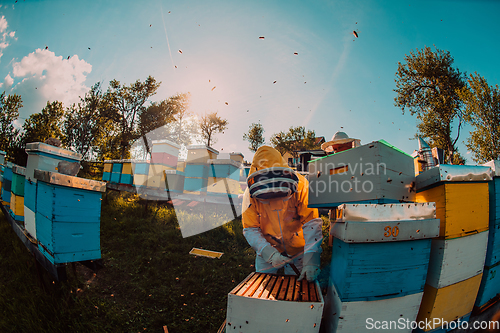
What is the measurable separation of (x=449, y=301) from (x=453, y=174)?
35.2 inches

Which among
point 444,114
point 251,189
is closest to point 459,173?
point 251,189

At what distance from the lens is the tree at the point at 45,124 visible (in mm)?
10297

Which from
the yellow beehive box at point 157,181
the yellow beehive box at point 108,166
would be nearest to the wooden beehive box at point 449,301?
the yellow beehive box at point 157,181

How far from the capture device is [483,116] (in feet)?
37.3

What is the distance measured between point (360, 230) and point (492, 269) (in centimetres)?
150

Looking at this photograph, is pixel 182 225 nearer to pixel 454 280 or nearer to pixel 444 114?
pixel 454 280

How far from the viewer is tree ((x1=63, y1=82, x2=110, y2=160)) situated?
1527 cm

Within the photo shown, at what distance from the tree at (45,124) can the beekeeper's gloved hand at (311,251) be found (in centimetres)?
1379

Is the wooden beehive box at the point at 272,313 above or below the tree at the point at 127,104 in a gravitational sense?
below

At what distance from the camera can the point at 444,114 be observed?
14062 millimetres

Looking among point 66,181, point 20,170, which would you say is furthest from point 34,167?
point 66,181

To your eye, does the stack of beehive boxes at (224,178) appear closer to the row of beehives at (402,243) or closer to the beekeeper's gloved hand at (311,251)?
the beekeeper's gloved hand at (311,251)

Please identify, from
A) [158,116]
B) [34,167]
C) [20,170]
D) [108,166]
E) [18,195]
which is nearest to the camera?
[34,167]

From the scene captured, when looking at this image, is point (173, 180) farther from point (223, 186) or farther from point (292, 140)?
point (292, 140)
